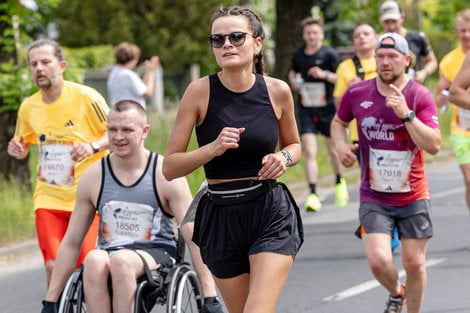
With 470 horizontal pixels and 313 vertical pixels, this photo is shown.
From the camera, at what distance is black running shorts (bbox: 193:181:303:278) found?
5844 millimetres

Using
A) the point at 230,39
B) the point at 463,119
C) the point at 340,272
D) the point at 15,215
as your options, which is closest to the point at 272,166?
the point at 230,39

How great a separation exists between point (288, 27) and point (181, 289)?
13.5m

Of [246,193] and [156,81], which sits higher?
[246,193]

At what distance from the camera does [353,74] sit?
492 inches

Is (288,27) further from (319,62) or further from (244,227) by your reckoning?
(244,227)

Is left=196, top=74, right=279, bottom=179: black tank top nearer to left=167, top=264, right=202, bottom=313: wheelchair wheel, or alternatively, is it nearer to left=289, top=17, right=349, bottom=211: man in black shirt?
left=167, top=264, right=202, bottom=313: wheelchair wheel

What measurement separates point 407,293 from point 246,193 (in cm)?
209

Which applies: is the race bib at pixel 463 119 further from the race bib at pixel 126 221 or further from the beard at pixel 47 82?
the race bib at pixel 126 221

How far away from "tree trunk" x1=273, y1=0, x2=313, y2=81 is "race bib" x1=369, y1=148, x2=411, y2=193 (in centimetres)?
1189

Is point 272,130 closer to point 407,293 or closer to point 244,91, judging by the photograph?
point 244,91

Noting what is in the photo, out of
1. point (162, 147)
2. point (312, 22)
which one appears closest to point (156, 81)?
point (162, 147)

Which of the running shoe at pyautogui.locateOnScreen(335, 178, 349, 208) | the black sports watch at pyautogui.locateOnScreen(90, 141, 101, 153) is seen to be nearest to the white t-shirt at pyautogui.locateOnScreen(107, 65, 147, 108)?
the running shoe at pyautogui.locateOnScreen(335, 178, 349, 208)

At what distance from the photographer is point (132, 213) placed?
6.89 metres

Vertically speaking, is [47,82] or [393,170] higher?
[47,82]
